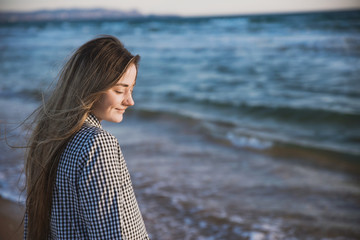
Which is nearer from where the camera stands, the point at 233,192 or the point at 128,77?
the point at 128,77

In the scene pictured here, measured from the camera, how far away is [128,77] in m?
1.60

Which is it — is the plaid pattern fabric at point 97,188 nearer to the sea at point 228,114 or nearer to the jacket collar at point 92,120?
the jacket collar at point 92,120

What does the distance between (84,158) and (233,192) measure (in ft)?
11.5

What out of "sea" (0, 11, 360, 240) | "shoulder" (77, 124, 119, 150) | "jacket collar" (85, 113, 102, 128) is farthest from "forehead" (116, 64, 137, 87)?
"sea" (0, 11, 360, 240)

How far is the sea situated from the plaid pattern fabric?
64 cm

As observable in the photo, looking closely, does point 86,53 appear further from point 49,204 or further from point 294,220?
point 294,220

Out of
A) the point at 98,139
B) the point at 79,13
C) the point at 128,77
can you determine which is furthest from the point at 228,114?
the point at 79,13

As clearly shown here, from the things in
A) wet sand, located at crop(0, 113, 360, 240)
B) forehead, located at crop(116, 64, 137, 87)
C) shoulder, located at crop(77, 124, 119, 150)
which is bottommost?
wet sand, located at crop(0, 113, 360, 240)

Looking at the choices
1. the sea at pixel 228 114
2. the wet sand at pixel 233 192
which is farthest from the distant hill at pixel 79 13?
the wet sand at pixel 233 192

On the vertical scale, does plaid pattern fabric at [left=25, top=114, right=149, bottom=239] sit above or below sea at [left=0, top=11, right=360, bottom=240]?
above

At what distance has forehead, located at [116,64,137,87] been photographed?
1.57 meters

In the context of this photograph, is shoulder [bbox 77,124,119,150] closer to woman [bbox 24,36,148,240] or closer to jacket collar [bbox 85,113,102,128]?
woman [bbox 24,36,148,240]

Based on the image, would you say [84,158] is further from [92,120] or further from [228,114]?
[228,114]

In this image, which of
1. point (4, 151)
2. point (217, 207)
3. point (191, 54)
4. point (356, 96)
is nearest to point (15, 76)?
point (191, 54)
